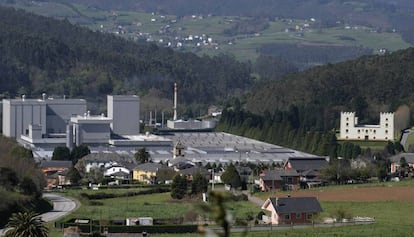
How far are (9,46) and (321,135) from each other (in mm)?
35420

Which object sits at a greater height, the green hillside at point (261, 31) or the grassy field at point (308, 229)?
the green hillside at point (261, 31)

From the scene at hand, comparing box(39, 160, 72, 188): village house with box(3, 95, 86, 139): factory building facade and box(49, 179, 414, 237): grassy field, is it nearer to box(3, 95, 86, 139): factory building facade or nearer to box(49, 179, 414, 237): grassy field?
box(49, 179, 414, 237): grassy field

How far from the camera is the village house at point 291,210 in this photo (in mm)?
26234

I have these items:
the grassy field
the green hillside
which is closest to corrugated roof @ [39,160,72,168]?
the grassy field

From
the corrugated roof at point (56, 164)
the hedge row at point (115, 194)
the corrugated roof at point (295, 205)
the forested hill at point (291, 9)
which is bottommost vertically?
the hedge row at point (115, 194)

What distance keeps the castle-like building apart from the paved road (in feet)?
61.8

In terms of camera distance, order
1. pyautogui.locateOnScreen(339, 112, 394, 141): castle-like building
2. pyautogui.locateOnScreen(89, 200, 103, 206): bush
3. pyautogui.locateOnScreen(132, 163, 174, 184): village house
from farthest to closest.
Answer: pyautogui.locateOnScreen(339, 112, 394, 141): castle-like building → pyautogui.locateOnScreen(132, 163, 174, 184): village house → pyautogui.locateOnScreen(89, 200, 103, 206): bush

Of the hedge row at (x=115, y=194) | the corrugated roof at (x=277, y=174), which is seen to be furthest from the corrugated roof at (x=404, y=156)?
the hedge row at (x=115, y=194)

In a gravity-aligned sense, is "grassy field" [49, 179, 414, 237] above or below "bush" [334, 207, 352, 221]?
below

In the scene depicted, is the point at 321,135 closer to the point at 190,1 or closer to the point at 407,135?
the point at 407,135

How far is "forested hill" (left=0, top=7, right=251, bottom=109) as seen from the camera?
70250 mm

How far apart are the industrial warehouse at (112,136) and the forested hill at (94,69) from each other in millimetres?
13744

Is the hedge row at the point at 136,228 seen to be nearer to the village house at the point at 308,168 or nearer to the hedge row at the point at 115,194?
the hedge row at the point at 115,194

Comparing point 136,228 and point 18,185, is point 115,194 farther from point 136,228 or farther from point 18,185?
point 136,228
